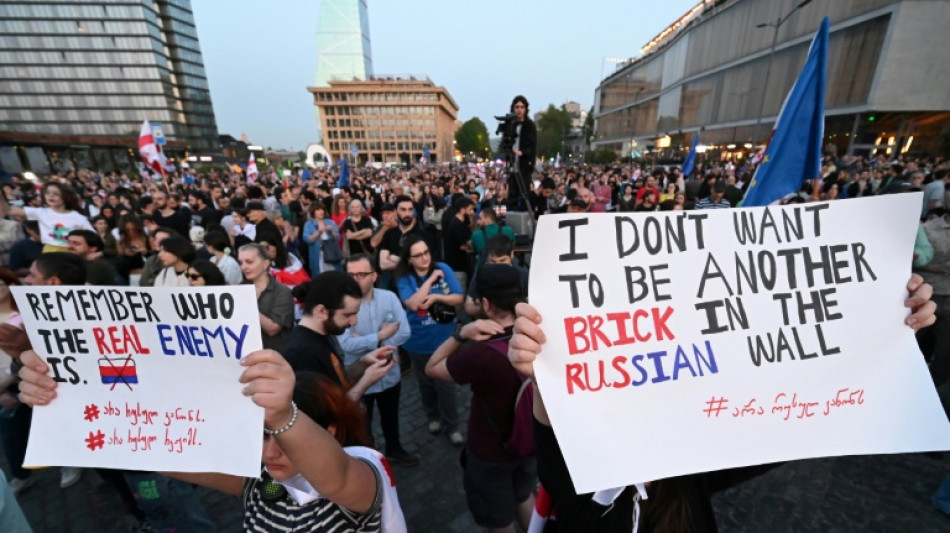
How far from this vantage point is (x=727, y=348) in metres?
1.31

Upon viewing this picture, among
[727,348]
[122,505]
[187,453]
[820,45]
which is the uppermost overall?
[820,45]

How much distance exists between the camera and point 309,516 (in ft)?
4.95

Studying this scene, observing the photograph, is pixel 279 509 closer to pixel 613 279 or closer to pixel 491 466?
pixel 491 466

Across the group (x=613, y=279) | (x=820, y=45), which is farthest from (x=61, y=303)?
(x=820, y=45)

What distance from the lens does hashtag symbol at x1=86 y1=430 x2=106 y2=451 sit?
1.43 m

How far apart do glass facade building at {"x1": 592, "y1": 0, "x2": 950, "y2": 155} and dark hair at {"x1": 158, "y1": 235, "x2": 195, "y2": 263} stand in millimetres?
15112

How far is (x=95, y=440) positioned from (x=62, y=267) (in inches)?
94.9

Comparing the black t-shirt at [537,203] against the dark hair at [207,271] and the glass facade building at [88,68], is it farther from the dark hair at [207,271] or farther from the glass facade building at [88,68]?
the glass facade building at [88,68]

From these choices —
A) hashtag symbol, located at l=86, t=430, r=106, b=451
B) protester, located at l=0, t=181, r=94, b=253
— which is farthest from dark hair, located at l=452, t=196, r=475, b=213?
protester, located at l=0, t=181, r=94, b=253

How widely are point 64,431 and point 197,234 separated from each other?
6109 mm

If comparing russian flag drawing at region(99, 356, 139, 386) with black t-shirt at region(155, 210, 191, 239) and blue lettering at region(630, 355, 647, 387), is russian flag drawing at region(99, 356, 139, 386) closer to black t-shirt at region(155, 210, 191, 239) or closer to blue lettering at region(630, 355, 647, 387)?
blue lettering at region(630, 355, 647, 387)

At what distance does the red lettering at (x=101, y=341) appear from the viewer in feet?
4.80

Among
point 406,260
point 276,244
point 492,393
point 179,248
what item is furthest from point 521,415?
point 276,244

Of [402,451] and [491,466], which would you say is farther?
[402,451]
